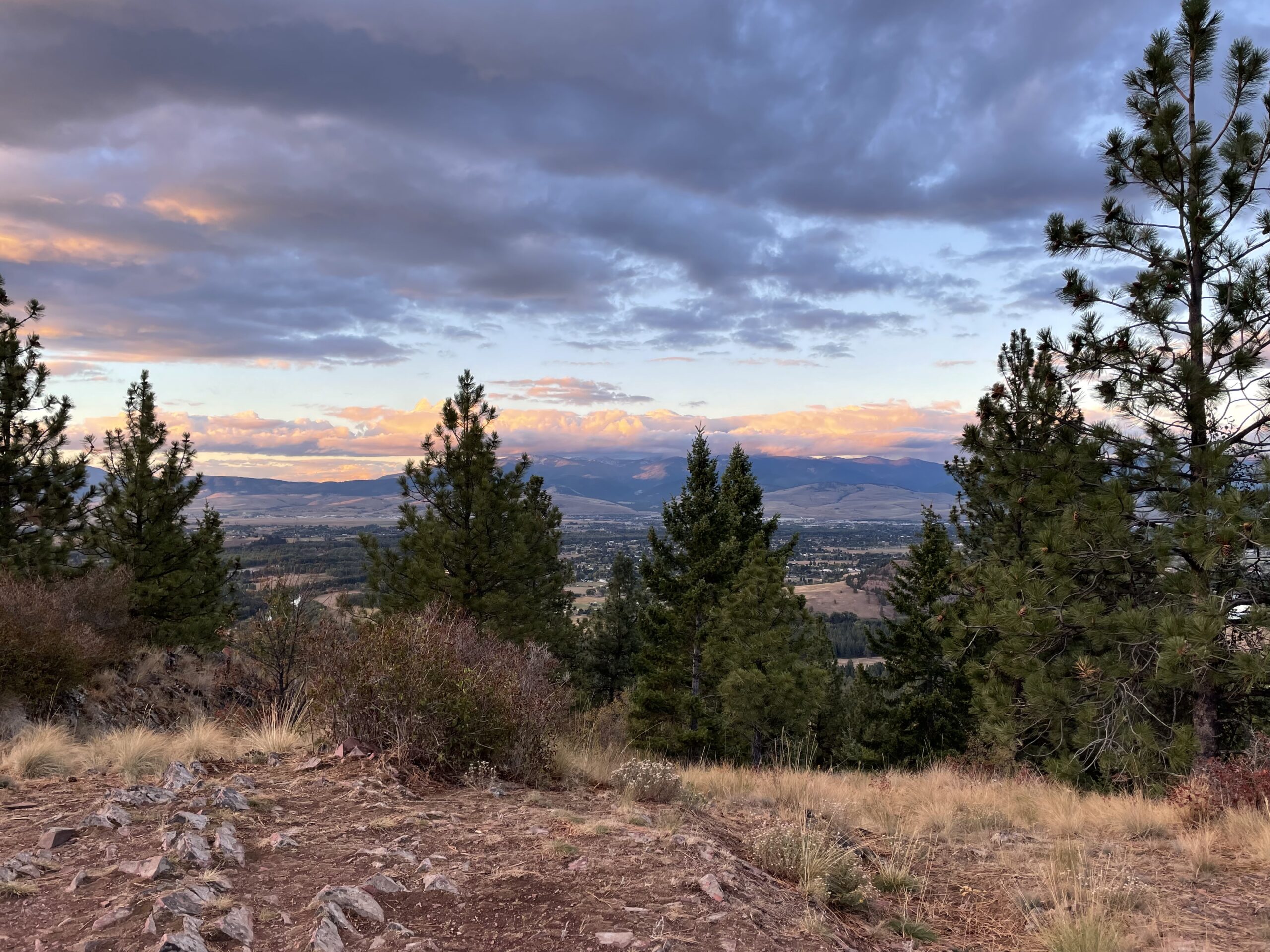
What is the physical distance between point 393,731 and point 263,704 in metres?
4.52

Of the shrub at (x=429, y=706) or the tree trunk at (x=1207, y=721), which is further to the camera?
the tree trunk at (x=1207, y=721)

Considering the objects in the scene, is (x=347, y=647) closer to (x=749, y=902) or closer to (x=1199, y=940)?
(x=749, y=902)

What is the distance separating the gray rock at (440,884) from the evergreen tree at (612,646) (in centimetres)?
3250

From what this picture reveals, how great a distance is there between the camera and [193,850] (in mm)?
4285

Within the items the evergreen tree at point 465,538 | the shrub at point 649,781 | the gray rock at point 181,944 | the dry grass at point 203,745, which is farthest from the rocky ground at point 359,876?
the evergreen tree at point 465,538

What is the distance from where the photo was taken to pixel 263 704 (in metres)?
10.1

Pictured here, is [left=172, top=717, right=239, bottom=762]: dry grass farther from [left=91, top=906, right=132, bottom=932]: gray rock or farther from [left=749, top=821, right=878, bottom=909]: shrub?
[left=749, top=821, right=878, bottom=909]: shrub

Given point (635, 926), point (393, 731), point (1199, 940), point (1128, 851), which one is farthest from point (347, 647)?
point (1128, 851)

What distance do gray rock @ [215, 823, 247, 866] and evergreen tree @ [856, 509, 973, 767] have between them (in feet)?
74.9

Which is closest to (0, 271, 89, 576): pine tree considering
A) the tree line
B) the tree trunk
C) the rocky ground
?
the tree line

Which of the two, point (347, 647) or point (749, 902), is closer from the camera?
point (749, 902)

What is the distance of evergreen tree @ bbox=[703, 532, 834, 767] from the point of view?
20031 mm

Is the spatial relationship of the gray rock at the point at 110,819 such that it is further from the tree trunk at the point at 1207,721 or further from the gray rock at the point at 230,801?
the tree trunk at the point at 1207,721

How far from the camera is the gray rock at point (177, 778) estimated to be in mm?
5738
